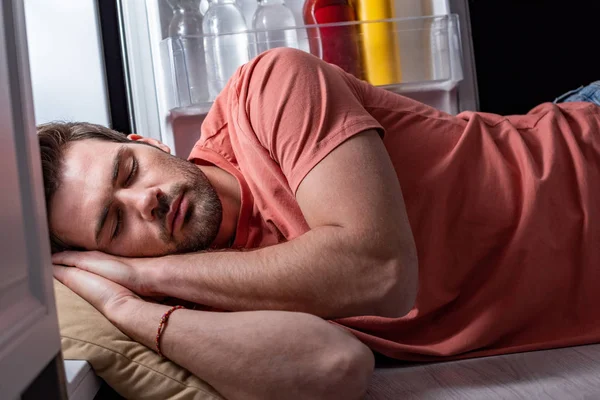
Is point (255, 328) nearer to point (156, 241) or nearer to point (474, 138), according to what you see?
point (156, 241)

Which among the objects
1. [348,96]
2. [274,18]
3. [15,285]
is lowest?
[15,285]

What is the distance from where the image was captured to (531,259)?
1.13 meters

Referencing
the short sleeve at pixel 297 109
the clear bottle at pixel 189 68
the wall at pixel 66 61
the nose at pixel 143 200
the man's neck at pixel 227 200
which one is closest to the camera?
the short sleeve at pixel 297 109

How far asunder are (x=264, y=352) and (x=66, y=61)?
1085 millimetres

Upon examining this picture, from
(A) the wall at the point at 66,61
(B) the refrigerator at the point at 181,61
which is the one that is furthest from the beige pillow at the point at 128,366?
(A) the wall at the point at 66,61

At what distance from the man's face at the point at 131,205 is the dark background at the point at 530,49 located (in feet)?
3.64

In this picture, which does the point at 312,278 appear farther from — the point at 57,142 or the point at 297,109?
the point at 57,142

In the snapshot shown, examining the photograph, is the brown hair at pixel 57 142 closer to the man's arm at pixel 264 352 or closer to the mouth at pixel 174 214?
the mouth at pixel 174 214

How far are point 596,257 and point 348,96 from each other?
19.9 inches

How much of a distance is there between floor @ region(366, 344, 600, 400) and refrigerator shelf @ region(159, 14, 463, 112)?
74 centimetres

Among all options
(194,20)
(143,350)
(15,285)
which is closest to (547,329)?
(143,350)

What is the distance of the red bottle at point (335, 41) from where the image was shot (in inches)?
61.8

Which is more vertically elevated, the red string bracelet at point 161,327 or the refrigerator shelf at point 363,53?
the refrigerator shelf at point 363,53

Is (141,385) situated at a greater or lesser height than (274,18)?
lesser
